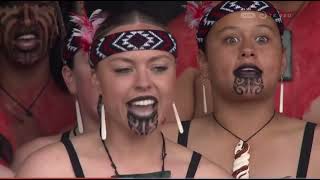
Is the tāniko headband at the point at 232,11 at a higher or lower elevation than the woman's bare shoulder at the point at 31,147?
higher

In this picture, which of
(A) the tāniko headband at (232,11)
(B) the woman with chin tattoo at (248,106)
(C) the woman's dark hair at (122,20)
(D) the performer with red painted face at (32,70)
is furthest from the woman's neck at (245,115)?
(D) the performer with red painted face at (32,70)

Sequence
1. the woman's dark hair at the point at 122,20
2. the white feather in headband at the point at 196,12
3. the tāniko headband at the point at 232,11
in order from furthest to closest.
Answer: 1. the white feather in headband at the point at 196,12
2. the tāniko headband at the point at 232,11
3. the woman's dark hair at the point at 122,20

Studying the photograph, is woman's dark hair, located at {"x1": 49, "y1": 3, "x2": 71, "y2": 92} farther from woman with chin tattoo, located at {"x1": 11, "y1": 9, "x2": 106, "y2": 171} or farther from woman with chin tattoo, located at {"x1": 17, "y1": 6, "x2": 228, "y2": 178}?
woman with chin tattoo, located at {"x1": 17, "y1": 6, "x2": 228, "y2": 178}

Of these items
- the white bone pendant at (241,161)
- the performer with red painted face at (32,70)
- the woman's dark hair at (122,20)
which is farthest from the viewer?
the performer with red painted face at (32,70)

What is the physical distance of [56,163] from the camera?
2609mm

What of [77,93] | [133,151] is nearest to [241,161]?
[133,151]

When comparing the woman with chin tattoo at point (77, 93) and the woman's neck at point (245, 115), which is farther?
the woman with chin tattoo at point (77, 93)

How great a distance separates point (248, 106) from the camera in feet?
9.91

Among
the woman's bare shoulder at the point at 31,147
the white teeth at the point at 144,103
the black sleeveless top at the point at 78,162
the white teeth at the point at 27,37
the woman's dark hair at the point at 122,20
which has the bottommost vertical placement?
the woman's bare shoulder at the point at 31,147

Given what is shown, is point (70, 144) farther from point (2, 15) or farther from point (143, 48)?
point (2, 15)

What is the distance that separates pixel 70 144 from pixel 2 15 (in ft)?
3.90

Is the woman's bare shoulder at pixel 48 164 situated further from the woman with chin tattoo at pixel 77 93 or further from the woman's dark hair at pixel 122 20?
the woman with chin tattoo at pixel 77 93

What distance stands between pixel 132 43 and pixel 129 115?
0.71 feet

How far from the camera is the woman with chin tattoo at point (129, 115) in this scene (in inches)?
102
